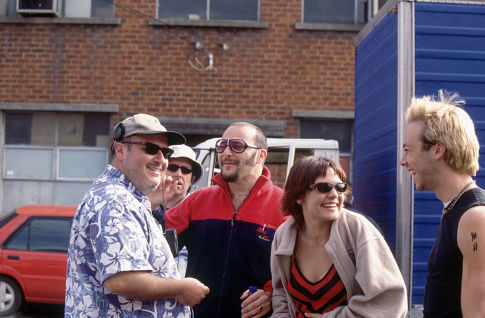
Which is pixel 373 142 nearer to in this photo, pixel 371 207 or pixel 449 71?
pixel 371 207

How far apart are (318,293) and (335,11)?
8.90m

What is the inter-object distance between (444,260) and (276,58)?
8.40m

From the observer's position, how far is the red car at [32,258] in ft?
Answer: 26.0

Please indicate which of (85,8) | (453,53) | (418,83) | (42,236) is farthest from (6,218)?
(453,53)

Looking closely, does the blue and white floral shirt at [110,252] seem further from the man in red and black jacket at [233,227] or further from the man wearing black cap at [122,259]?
the man in red and black jacket at [233,227]

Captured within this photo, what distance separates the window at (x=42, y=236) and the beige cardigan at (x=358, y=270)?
590 centimetres

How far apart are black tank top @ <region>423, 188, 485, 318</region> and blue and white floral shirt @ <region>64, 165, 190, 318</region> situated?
1.09m

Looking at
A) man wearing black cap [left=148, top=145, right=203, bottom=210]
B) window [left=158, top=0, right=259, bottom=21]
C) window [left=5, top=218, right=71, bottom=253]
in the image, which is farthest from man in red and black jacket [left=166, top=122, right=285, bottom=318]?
window [left=158, top=0, right=259, bottom=21]

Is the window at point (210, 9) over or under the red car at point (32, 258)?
over

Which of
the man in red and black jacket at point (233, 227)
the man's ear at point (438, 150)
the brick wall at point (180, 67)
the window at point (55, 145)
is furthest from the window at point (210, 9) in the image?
the man's ear at point (438, 150)

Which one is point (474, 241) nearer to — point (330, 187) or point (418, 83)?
point (330, 187)

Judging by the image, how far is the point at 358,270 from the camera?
8.38ft

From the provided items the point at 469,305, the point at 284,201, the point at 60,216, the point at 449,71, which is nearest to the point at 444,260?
the point at 469,305

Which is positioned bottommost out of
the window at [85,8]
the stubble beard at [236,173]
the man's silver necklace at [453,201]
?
the man's silver necklace at [453,201]
